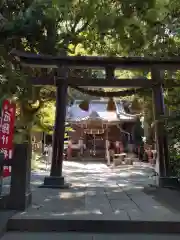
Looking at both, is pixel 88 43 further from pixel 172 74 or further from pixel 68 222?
pixel 68 222

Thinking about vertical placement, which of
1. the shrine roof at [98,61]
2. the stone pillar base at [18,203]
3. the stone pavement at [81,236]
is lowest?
the stone pavement at [81,236]

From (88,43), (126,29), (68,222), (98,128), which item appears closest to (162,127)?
(88,43)

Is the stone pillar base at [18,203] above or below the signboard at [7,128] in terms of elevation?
below

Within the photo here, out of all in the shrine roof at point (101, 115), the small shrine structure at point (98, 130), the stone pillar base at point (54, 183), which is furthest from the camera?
the small shrine structure at point (98, 130)

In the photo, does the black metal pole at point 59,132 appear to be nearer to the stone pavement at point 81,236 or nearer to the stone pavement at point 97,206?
the stone pavement at point 97,206

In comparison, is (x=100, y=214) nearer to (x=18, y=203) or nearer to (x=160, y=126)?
(x=18, y=203)

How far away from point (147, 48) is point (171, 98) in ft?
9.50

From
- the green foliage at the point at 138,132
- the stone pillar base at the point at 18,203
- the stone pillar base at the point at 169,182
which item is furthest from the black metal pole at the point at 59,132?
the green foliage at the point at 138,132

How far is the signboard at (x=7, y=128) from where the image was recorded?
22.7 ft

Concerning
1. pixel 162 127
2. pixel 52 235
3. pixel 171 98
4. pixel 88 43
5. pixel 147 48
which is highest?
pixel 88 43

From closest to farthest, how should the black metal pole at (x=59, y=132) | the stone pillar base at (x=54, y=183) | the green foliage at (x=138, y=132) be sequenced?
the stone pillar base at (x=54, y=183), the black metal pole at (x=59, y=132), the green foliage at (x=138, y=132)

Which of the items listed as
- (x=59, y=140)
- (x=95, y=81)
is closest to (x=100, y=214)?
(x=59, y=140)

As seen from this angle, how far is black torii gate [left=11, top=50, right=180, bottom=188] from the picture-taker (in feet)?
26.2

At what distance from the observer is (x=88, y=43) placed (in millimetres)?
8828
